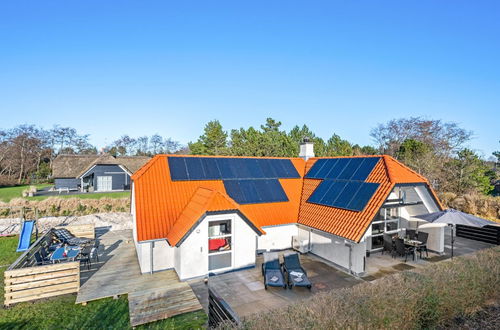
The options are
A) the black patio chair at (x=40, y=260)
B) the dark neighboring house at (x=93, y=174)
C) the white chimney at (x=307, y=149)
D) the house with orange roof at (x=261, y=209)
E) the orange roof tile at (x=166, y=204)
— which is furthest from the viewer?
the dark neighboring house at (x=93, y=174)

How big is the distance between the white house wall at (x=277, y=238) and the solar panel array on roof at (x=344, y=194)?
1935mm

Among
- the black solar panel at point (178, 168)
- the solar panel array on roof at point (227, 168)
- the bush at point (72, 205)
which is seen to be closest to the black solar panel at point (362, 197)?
the solar panel array on roof at point (227, 168)

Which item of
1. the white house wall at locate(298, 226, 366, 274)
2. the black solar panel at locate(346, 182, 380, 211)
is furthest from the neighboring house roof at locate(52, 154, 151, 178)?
the black solar panel at locate(346, 182, 380, 211)

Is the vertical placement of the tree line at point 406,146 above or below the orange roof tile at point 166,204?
above

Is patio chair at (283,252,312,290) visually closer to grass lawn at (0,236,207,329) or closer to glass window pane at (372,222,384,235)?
grass lawn at (0,236,207,329)

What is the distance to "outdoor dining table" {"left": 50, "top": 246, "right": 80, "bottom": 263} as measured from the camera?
37.9ft

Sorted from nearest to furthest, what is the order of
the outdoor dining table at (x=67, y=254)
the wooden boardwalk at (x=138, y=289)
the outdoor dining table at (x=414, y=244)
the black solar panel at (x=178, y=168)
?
the wooden boardwalk at (x=138, y=289)
the outdoor dining table at (x=67, y=254)
the outdoor dining table at (x=414, y=244)
the black solar panel at (x=178, y=168)

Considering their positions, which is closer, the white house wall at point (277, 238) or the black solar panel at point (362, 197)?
the black solar panel at point (362, 197)

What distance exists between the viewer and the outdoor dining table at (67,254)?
11559 mm

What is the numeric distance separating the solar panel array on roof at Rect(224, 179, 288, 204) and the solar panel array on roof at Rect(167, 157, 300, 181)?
1.49ft

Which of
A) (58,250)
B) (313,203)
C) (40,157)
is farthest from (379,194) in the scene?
(40,157)

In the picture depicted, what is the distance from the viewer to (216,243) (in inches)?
489

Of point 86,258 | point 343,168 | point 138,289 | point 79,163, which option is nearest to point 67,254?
point 86,258

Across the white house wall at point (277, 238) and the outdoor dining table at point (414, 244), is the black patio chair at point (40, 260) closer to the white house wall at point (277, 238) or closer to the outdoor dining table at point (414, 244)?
the white house wall at point (277, 238)
